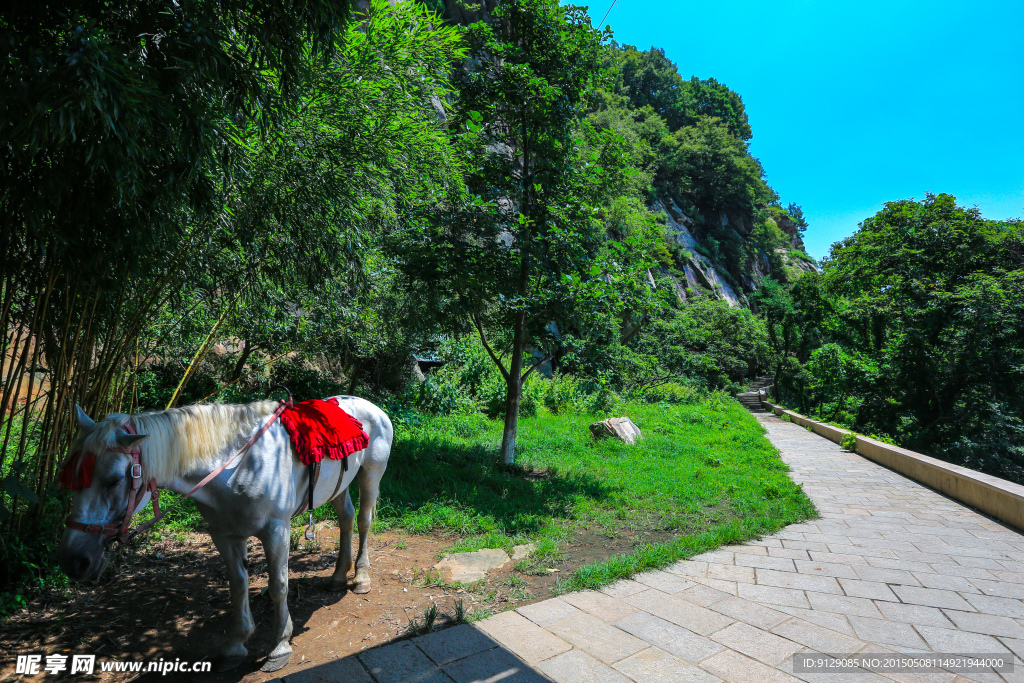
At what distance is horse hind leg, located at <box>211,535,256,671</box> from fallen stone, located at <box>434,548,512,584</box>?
1539mm

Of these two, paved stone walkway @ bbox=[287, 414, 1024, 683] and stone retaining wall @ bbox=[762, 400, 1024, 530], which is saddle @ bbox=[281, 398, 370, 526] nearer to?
paved stone walkway @ bbox=[287, 414, 1024, 683]

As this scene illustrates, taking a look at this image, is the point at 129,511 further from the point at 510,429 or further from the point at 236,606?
A: the point at 510,429

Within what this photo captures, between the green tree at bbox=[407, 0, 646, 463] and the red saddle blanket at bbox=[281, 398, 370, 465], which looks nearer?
the red saddle blanket at bbox=[281, 398, 370, 465]

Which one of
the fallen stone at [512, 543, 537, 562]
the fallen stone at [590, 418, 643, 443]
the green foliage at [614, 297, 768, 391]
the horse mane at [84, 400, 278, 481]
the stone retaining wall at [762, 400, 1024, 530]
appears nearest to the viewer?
the horse mane at [84, 400, 278, 481]

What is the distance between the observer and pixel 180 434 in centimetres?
242

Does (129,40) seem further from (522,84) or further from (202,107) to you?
(522,84)

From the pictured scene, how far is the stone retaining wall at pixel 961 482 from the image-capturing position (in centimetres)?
577

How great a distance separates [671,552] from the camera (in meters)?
4.38

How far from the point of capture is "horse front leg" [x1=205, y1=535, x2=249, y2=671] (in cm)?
257

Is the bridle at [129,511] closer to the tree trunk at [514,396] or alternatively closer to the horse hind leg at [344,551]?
the horse hind leg at [344,551]

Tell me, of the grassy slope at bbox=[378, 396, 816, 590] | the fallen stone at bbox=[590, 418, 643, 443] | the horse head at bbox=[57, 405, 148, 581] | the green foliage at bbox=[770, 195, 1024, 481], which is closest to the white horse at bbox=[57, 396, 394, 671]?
the horse head at bbox=[57, 405, 148, 581]

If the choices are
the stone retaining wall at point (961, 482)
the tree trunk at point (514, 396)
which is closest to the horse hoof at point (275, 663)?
the tree trunk at point (514, 396)

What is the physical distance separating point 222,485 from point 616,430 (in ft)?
26.8

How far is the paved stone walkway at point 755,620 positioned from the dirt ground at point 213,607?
0.32 m
